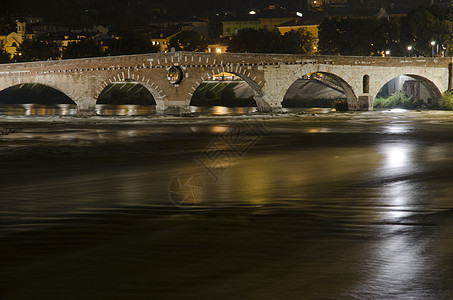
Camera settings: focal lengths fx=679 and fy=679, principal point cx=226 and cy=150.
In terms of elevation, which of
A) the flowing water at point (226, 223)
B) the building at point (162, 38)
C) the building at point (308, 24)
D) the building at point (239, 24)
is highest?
the building at point (239, 24)

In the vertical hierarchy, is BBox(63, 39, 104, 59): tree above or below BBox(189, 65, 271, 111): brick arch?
above

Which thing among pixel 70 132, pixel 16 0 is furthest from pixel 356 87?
pixel 16 0

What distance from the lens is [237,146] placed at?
23609mm

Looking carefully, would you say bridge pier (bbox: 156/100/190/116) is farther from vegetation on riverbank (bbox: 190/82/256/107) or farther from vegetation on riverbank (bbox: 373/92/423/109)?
vegetation on riverbank (bbox: 190/82/256/107)

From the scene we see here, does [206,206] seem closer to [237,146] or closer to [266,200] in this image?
[266,200]

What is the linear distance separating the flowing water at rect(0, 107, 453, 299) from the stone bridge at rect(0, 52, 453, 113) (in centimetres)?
1844

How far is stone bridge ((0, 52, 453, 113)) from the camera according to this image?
40.0 m

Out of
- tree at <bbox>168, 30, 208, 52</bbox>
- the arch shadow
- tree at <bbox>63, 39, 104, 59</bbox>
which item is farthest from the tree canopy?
the arch shadow

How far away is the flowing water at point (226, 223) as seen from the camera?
7.49 metres

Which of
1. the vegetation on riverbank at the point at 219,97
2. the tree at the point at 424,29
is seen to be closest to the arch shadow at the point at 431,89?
the tree at the point at 424,29

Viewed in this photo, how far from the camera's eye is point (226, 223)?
10.4 metres

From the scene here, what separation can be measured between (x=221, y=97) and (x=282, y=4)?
9054cm

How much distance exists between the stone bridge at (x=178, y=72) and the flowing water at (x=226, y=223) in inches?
726

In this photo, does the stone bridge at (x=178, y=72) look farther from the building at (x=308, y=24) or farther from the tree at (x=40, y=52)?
the building at (x=308, y=24)
